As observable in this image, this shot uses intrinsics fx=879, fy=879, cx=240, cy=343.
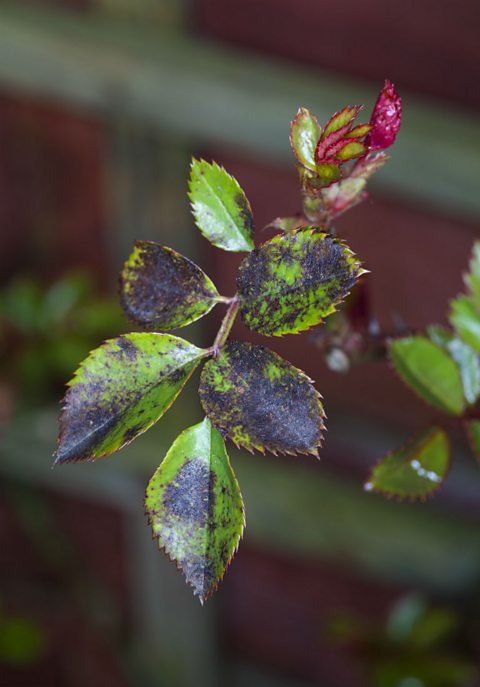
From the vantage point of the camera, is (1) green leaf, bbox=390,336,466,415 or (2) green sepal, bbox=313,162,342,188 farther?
(1) green leaf, bbox=390,336,466,415

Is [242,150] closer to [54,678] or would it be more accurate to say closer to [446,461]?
[446,461]

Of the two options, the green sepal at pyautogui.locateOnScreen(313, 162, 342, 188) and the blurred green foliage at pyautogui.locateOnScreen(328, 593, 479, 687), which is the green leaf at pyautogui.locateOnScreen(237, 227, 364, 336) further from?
the blurred green foliage at pyautogui.locateOnScreen(328, 593, 479, 687)

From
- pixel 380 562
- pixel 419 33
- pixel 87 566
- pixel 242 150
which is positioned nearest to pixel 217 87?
pixel 242 150

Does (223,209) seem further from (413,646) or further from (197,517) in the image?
(413,646)

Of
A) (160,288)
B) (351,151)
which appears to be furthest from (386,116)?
(160,288)

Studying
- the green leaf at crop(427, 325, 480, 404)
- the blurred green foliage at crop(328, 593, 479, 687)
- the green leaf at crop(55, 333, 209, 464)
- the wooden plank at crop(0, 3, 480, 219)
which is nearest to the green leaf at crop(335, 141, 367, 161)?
the green leaf at crop(55, 333, 209, 464)

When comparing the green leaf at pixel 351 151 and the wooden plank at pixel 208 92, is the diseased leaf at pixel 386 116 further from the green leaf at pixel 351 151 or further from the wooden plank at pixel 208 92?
the wooden plank at pixel 208 92

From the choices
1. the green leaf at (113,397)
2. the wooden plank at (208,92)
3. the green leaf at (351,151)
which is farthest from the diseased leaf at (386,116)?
the wooden plank at (208,92)
